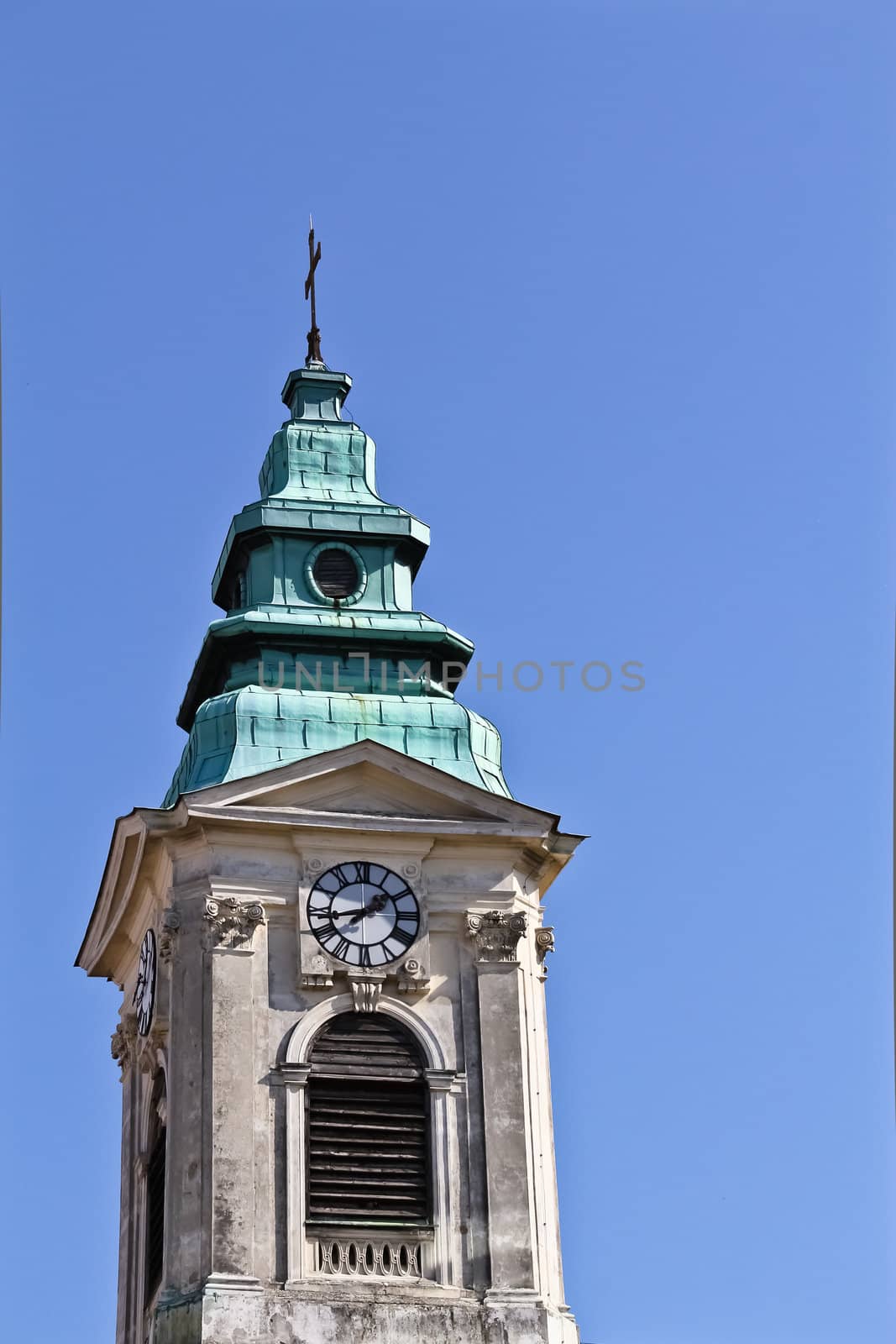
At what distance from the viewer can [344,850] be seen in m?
39.7

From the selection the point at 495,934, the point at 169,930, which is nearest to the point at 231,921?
the point at 169,930

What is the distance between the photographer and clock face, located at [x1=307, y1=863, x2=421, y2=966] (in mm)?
38938

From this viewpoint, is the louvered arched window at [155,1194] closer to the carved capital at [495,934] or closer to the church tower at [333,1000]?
the church tower at [333,1000]

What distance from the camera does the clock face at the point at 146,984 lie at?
131 ft

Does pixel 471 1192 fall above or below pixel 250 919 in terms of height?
below

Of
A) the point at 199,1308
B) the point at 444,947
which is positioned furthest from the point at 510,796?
the point at 199,1308

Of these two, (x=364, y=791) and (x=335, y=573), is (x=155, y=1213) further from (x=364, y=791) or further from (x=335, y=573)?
(x=335, y=573)

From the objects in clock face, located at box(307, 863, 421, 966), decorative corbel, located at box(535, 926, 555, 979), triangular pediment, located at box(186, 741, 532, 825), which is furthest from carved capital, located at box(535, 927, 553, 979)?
clock face, located at box(307, 863, 421, 966)

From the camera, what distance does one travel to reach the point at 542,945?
134 feet

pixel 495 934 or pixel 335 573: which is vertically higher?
pixel 335 573

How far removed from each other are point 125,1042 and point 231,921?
170 inches

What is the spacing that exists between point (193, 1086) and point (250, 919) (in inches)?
90.5

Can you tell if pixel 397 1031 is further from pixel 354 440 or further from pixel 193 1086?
pixel 354 440

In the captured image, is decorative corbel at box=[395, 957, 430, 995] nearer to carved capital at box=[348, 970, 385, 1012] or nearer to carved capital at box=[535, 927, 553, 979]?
carved capital at box=[348, 970, 385, 1012]
